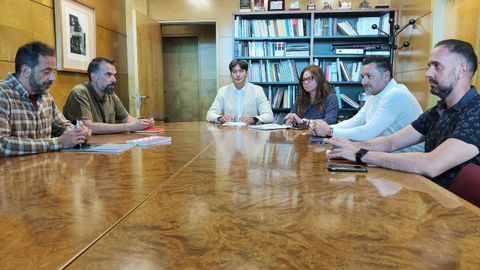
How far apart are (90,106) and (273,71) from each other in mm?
2658

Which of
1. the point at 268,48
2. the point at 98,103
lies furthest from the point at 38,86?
the point at 268,48

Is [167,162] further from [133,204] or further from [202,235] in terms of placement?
[202,235]

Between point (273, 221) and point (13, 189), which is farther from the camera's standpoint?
point (13, 189)

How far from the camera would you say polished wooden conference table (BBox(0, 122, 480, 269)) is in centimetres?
60

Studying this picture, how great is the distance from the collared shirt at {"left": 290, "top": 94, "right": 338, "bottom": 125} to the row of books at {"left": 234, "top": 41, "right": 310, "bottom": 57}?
1.47 metres

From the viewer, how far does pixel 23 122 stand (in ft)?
6.22

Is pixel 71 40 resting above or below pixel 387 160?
above

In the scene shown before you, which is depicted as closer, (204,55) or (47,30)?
(47,30)

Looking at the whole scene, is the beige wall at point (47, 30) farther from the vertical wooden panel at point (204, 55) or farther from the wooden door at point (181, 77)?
the wooden door at point (181, 77)

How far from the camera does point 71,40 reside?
307 cm

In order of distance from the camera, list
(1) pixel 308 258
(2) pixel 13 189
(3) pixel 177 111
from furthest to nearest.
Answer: (3) pixel 177 111 → (2) pixel 13 189 → (1) pixel 308 258

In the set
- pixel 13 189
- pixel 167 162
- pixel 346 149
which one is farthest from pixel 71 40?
pixel 346 149

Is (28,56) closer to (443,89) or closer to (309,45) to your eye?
(443,89)

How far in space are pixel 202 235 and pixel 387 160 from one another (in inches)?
37.4
